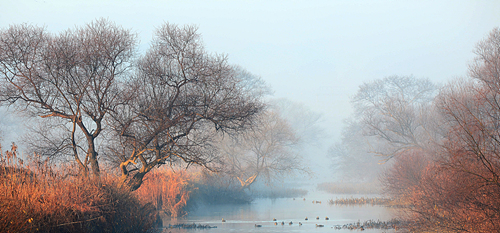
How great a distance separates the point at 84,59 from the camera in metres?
13.0

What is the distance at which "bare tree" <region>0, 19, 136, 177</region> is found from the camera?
511 inches

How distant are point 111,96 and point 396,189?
1685 cm

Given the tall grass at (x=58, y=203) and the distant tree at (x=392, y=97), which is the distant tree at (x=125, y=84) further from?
the distant tree at (x=392, y=97)

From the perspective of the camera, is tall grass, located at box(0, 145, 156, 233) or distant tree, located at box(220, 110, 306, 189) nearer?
tall grass, located at box(0, 145, 156, 233)

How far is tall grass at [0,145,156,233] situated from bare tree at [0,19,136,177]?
2491 millimetres

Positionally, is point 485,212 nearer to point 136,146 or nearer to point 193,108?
point 193,108

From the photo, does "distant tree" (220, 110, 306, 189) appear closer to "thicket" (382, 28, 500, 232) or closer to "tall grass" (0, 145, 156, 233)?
"thicket" (382, 28, 500, 232)

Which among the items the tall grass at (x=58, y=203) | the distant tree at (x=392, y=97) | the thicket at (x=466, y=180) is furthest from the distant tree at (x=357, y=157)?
the tall grass at (x=58, y=203)

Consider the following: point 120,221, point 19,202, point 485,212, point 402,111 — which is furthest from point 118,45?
point 402,111

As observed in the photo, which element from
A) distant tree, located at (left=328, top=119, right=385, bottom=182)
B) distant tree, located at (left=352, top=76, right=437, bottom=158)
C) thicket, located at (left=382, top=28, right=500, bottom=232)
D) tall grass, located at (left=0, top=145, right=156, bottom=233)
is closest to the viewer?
tall grass, located at (left=0, top=145, right=156, bottom=233)

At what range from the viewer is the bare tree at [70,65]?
13.0 metres

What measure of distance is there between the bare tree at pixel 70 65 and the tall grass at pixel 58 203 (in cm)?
249

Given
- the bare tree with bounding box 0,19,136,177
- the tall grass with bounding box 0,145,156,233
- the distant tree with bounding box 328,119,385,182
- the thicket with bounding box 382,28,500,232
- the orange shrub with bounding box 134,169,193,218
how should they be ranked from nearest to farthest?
the tall grass with bounding box 0,145,156,233
the thicket with bounding box 382,28,500,232
the bare tree with bounding box 0,19,136,177
the orange shrub with bounding box 134,169,193,218
the distant tree with bounding box 328,119,385,182

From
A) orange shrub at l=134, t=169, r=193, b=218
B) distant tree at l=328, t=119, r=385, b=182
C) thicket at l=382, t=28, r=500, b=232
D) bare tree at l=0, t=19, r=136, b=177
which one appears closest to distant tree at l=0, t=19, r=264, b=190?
bare tree at l=0, t=19, r=136, b=177
